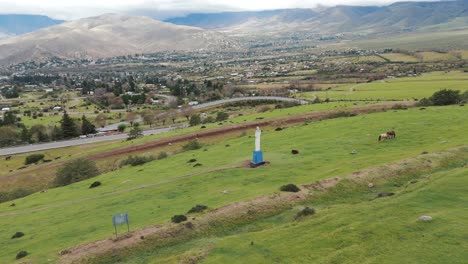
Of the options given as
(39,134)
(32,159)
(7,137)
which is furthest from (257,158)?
(7,137)

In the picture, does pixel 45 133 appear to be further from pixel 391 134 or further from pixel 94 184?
pixel 391 134

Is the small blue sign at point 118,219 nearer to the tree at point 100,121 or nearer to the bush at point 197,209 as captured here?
the bush at point 197,209

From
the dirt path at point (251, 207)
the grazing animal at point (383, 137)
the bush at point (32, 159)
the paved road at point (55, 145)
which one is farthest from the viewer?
the paved road at point (55, 145)

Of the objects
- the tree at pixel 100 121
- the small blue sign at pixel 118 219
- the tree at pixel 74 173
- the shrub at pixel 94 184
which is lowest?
the tree at pixel 100 121

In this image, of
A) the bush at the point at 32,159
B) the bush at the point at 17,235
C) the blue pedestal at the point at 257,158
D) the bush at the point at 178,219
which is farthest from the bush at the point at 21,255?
the bush at the point at 32,159

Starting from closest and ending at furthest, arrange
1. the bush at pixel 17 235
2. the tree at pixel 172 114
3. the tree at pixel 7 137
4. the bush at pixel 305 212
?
1. the bush at pixel 305 212
2. the bush at pixel 17 235
3. the tree at pixel 7 137
4. the tree at pixel 172 114

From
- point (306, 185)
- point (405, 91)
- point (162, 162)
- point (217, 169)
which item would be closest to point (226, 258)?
point (306, 185)

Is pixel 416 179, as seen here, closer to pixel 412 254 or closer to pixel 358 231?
pixel 358 231
